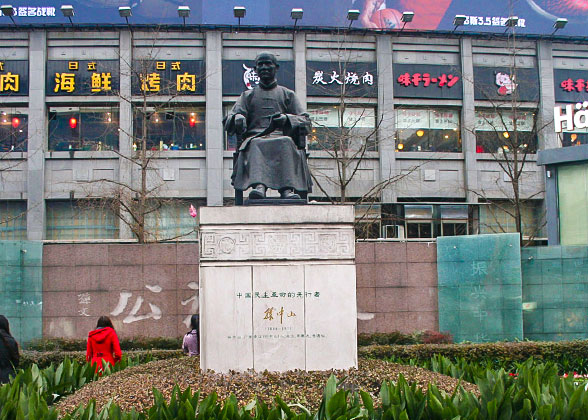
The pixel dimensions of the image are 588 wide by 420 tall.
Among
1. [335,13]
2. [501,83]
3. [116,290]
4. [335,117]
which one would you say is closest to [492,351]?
[116,290]

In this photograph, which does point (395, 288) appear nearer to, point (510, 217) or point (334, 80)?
point (334, 80)

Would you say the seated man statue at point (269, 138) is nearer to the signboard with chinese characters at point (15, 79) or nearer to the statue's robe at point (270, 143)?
the statue's robe at point (270, 143)

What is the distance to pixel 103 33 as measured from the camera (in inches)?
1249

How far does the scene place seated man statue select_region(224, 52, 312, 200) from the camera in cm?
973

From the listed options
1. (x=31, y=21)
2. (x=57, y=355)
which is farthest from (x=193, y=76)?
(x=57, y=355)

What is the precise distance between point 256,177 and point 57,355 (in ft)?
22.3

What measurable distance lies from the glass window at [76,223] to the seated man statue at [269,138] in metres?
21.7

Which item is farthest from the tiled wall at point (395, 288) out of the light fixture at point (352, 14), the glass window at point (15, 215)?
the glass window at point (15, 215)

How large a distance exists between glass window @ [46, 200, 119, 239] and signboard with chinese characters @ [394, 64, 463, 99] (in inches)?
560

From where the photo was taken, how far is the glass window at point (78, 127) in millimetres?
31547

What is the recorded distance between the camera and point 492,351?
13.8m

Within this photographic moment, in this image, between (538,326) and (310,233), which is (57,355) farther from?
(538,326)

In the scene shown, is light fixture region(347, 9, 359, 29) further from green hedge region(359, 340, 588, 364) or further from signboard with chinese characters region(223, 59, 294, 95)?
green hedge region(359, 340, 588, 364)

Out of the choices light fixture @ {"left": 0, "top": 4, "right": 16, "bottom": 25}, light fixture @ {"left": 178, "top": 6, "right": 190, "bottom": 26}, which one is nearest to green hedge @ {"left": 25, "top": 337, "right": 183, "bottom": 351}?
light fixture @ {"left": 178, "top": 6, "right": 190, "bottom": 26}
